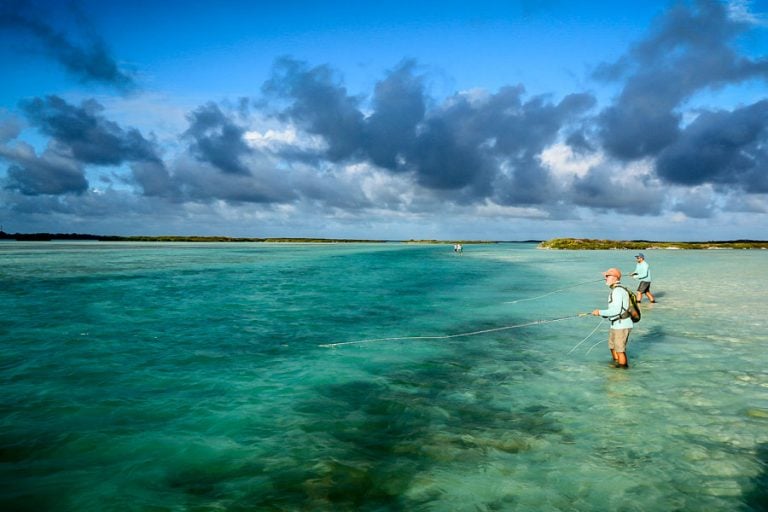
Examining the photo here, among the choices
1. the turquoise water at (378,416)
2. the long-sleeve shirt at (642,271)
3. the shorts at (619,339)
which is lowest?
the turquoise water at (378,416)

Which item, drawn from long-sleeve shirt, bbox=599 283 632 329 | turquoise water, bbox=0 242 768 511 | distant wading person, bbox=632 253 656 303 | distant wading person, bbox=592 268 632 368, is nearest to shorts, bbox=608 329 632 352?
distant wading person, bbox=592 268 632 368

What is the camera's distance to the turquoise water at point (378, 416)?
22.7 ft

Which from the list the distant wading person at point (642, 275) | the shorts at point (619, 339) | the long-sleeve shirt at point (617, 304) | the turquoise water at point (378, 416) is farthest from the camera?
the distant wading person at point (642, 275)

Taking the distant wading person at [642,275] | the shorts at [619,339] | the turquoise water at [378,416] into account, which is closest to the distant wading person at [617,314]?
the shorts at [619,339]

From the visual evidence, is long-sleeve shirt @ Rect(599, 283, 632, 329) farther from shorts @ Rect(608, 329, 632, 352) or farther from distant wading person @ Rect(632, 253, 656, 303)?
distant wading person @ Rect(632, 253, 656, 303)

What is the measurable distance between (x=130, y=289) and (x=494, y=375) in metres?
30.3

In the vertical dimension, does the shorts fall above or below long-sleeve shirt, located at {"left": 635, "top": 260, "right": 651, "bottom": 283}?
below

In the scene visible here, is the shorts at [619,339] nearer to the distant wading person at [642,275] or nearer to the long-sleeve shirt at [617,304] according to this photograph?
the long-sleeve shirt at [617,304]

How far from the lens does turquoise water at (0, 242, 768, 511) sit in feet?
22.7

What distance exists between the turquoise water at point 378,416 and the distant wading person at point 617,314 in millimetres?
658

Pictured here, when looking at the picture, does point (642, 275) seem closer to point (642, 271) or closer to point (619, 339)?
point (642, 271)

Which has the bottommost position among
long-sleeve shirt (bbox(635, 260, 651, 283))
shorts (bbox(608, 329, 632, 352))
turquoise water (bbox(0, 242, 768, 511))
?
turquoise water (bbox(0, 242, 768, 511))

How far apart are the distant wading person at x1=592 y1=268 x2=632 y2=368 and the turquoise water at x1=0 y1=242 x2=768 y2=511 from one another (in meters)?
0.66

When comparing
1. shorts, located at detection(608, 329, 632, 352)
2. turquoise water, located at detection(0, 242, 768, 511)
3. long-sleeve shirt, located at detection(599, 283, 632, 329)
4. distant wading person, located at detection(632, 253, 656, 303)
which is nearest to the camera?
turquoise water, located at detection(0, 242, 768, 511)
